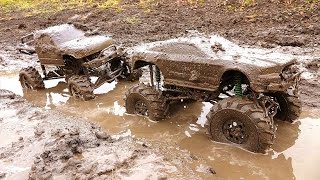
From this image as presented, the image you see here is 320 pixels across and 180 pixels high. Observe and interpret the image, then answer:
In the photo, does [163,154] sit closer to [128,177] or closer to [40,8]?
[128,177]

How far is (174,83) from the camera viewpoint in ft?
25.3

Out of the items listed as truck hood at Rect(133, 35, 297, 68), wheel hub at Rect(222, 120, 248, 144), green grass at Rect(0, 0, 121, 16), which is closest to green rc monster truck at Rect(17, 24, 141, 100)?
truck hood at Rect(133, 35, 297, 68)

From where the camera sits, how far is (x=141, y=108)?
859 centimetres

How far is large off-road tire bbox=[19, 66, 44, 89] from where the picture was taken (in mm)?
11102

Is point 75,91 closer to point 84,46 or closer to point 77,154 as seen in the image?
point 84,46

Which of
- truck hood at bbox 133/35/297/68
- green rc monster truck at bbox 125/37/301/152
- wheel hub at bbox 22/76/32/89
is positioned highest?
truck hood at bbox 133/35/297/68

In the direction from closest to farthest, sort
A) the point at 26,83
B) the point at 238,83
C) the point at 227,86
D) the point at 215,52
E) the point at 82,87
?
the point at 238,83 < the point at 215,52 < the point at 227,86 < the point at 82,87 < the point at 26,83

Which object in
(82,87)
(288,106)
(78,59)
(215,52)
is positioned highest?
(215,52)

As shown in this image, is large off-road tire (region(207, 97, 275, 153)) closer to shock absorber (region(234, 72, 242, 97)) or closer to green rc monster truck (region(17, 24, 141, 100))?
shock absorber (region(234, 72, 242, 97))

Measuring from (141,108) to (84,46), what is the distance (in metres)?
2.48

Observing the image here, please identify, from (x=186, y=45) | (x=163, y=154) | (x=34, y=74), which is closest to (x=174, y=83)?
(x=186, y=45)

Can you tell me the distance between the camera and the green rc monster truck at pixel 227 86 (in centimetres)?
642

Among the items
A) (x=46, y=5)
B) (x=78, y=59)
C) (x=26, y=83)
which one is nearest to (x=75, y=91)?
(x=78, y=59)

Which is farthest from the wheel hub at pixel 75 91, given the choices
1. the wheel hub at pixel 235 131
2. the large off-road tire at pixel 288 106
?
the large off-road tire at pixel 288 106
